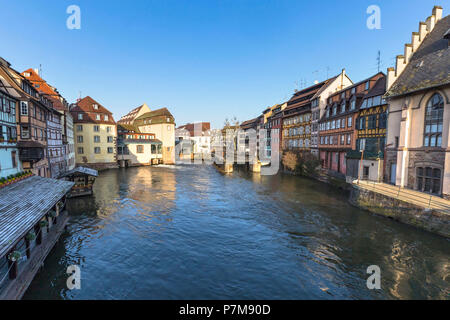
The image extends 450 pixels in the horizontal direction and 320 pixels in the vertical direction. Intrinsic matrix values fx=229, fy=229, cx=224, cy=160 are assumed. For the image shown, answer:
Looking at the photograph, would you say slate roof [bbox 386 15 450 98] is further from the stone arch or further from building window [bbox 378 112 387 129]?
building window [bbox 378 112 387 129]

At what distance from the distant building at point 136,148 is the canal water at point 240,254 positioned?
3735 centimetres

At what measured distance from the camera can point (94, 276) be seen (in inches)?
473

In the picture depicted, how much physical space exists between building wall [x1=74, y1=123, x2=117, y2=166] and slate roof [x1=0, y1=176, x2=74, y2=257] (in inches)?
1417

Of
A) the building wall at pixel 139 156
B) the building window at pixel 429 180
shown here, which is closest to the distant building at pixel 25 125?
the building window at pixel 429 180

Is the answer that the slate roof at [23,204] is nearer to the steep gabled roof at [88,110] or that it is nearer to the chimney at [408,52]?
the chimney at [408,52]

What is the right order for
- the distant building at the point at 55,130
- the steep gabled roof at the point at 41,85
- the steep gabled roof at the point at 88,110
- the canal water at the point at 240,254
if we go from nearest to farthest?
the canal water at the point at 240,254 < the distant building at the point at 55,130 < the steep gabled roof at the point at 41,85 < the steep gabled roof at the point at 88,110

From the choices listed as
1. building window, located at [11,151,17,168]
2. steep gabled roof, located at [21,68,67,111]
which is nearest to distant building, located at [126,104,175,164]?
→ steep gabled roof, located at [21,68,67,111]

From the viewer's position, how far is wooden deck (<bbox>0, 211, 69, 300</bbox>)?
29.5 ft

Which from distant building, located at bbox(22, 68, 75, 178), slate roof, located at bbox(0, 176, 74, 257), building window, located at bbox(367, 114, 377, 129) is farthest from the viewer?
distant building, located at bbox(22, 68, 75, 178)

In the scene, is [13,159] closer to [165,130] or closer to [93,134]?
[93,134]

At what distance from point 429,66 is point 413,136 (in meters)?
6.70

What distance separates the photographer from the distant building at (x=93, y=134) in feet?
170
